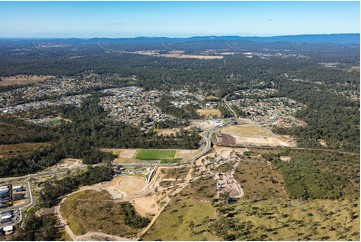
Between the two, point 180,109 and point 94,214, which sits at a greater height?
point 180,109

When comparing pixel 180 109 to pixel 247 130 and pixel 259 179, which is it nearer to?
pixel 247 130

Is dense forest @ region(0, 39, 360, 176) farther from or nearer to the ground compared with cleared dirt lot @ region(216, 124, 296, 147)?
farther from the ground

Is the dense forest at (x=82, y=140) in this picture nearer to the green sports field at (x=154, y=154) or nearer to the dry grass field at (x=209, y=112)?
the green sports field at (x=154, y=154)

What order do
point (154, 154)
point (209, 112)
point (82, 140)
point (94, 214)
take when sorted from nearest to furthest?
1. point (94, 214)
2. point (154, 154)
3. point (82, 140)
4. point (209, 112)

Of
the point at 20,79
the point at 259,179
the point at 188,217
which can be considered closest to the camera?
the point at 188,217

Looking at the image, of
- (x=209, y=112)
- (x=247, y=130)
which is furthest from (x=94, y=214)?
(x=209, y=112)

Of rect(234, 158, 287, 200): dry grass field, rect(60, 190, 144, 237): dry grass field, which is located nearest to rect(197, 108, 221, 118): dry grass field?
rect(234, 158, 287, 200): dry grass field

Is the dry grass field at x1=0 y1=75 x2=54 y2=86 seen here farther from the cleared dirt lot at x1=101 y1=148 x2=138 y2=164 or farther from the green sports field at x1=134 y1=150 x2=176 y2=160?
the green sports field at x1=134 y1=150 x2=176 y2=160

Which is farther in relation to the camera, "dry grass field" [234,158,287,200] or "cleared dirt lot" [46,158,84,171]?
"cleared dirt lot" [46,158,84,171]
